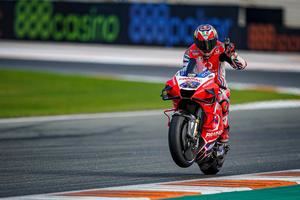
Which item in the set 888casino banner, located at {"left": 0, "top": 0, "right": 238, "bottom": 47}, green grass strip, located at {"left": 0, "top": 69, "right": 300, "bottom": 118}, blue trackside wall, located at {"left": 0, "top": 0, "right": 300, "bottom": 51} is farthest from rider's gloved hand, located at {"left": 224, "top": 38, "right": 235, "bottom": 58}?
888casino banner, located at {"left": 0, "top": 0, "right": 238, "bottom": 47}

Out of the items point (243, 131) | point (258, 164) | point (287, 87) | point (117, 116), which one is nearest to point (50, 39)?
point (287, 87)

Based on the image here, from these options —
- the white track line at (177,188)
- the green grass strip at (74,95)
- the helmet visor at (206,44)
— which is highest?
the helmet visor at (206,44)

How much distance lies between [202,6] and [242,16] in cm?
194

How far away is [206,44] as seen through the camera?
9609 mm

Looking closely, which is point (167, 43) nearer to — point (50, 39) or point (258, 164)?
point (50, 39)

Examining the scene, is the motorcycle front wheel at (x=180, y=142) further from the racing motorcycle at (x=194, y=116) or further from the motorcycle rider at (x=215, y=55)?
the motorcycle rider at (x=215, y=55)

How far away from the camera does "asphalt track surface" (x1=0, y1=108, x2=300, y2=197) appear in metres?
9.30

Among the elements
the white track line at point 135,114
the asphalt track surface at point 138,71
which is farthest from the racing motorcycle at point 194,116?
the asphalt track surface at point 138,71

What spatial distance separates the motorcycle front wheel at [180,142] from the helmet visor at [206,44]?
877 millimetres

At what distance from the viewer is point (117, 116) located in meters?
16.8

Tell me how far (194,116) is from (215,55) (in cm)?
80

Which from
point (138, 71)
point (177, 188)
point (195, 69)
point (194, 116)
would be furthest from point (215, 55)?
point (138, 71)

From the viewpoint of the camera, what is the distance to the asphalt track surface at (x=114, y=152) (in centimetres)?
930

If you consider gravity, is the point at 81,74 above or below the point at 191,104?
below
